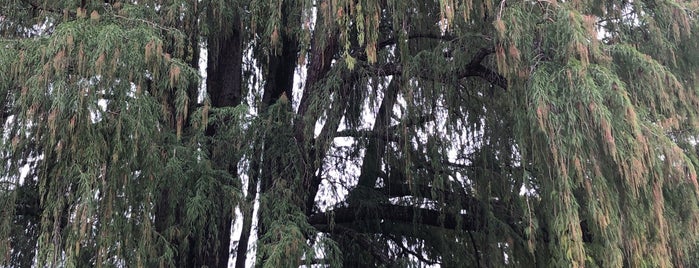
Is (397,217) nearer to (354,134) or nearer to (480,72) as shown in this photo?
(354,134)

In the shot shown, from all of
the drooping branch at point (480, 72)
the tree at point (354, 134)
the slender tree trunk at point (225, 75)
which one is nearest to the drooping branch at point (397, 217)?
the tree at point (354, 134)

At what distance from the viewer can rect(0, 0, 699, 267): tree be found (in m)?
2.99

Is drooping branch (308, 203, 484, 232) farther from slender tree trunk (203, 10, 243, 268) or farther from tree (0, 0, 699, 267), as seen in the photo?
slender tree trunk (203, 10, 243, 268)

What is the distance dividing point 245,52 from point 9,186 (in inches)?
77.8

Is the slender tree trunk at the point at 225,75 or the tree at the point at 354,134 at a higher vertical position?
the slender tree trunk at the point at 225,75

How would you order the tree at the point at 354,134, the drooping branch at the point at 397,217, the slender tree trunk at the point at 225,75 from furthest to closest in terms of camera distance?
the drooping branch at the point at 397,217 < the slender tree trunk at the point at 225,75 < the tree at the point at 354,134

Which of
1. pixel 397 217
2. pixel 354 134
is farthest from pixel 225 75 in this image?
pixel 397 217

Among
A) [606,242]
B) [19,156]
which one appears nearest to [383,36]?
[606,242]

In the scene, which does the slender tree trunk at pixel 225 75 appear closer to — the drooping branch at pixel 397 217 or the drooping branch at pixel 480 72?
the drooping branch at pixel 397 217

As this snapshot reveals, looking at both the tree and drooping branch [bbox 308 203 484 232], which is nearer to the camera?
the tree

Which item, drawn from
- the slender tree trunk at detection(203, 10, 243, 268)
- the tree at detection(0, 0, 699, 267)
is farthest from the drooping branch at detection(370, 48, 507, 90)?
the slender tree trunk at detection(203, 10, 243, 268)

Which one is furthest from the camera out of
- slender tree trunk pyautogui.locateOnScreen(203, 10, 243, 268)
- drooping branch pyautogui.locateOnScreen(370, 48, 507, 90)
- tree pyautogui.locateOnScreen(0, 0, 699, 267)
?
slender tree trunk pyautogui.locateOnScreen(203, 10, 243, 268)

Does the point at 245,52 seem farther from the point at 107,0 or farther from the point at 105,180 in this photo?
the point at 105,180

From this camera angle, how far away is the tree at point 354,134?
2.99 metres
